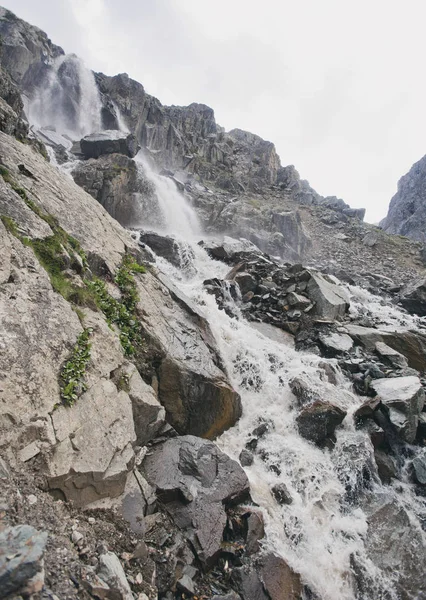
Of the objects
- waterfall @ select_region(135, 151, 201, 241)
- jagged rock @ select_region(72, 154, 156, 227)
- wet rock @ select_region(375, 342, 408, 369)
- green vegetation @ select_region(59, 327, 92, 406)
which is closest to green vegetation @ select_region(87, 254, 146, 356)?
green vegetation @ select_region(59, 327, 92, 406)

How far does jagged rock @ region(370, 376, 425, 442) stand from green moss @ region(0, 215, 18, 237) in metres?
11.7

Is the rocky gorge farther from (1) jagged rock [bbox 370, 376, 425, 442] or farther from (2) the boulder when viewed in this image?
(2) the boulder

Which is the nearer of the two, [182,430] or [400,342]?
[182,430]

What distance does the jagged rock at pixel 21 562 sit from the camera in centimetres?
249

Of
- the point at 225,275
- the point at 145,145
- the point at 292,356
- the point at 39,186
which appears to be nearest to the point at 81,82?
the point at 145,145

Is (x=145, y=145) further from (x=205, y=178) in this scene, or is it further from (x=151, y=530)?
(x=151, y=530)

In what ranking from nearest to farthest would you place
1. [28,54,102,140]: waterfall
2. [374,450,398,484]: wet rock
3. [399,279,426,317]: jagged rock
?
[374,450,398,484]: wet rock < [399,279,426,317]: jagged rock < [28,54,102,140]: waterfall

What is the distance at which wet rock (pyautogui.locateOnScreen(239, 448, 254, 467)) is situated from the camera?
8016mm

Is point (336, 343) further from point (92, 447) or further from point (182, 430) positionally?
point (92, 447)

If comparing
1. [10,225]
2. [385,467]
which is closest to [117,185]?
[10,225]

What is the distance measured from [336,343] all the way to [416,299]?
13781 millimetres

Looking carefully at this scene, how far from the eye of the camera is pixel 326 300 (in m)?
17.2

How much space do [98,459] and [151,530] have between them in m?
1.52

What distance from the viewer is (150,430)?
6828 millimetres
